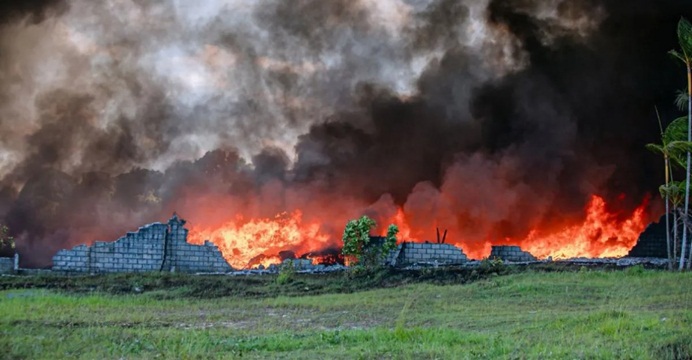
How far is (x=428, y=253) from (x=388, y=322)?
12810 mm

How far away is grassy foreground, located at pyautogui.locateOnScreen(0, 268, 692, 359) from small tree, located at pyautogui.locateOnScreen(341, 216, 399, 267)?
4.27m

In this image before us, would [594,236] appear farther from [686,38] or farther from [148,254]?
[148,254]

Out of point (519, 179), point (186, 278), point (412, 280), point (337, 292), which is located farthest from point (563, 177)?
point (186, 278)

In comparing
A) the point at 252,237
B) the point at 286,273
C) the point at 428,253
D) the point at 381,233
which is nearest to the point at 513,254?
the point at 428,253

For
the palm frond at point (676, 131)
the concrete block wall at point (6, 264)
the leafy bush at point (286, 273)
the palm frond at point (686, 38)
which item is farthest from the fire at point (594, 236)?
the concrete block wall at point (6, 264)

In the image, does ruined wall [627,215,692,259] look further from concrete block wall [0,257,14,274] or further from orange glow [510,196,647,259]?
concrete block wall [0,257,14,274]

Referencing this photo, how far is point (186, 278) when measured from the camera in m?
27.8

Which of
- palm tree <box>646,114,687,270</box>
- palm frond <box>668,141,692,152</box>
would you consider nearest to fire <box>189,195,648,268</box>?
palm tree <box>646,114,687,270</box>

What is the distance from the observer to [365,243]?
30.9m

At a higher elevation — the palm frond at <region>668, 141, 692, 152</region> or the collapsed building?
the palm frond at <region>668, 141, 692, 152</region>

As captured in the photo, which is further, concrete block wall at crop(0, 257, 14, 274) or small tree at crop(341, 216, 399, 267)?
small tree at crop(341, 216, 399, 267)

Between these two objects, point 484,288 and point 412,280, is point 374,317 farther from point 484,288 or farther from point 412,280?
point 412,280

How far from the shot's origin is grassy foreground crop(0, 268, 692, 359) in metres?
13.8

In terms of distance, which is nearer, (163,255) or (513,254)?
(163,255)
